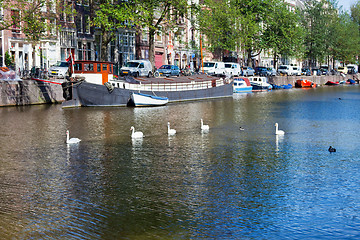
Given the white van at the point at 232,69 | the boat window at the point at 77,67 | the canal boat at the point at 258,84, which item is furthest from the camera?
the canal boat at the point at 258,84

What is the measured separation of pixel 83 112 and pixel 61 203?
97.5 ft

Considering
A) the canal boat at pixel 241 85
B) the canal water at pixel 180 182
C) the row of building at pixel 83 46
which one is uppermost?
the row of building at pixel 83 46

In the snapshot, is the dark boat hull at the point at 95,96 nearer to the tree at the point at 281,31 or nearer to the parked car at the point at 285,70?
the tree at the point at 281,31

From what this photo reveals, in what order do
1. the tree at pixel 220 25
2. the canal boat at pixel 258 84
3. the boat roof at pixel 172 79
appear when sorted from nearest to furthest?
the boat roof at pixel 172 79 → the canal boat at pixel 258 84 → the tree at pixel 220 25

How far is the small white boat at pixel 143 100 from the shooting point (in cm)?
5209

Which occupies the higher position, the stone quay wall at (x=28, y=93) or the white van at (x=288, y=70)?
the white van at (x=288, y=70)

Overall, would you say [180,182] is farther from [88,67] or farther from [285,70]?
[285,70]

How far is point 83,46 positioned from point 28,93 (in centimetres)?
2308

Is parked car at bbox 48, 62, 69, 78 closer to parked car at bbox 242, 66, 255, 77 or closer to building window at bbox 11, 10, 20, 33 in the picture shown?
building window at bbox 11, 10, 20, 33

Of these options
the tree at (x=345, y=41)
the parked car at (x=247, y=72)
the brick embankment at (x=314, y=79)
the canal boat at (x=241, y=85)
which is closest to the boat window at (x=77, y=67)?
the canal boat at (x=241, y=85)

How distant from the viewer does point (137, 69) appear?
2499 inches

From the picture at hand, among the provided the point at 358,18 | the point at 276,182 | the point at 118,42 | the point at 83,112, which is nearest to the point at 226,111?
the point at 83,112

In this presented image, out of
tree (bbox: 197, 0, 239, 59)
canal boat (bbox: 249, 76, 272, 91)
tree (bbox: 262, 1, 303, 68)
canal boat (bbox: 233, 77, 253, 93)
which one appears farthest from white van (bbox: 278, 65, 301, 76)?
canal boat (bbox: 233, 77, 253, 93)

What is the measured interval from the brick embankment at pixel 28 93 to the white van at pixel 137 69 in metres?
9.90
